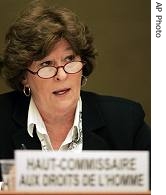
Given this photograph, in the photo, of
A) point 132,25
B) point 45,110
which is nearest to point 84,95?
point 45,110

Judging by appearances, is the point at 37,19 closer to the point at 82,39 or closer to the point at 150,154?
the point at 82,39

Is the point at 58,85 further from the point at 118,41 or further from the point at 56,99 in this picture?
the point at 118,41

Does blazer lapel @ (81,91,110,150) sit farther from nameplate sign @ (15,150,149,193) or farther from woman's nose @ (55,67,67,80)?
nameplate sign @ (15,150,149,193)

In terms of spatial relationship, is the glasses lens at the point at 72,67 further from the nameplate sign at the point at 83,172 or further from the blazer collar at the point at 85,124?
the nameplate sign at the point at 83,172

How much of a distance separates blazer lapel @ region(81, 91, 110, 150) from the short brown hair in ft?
0.22

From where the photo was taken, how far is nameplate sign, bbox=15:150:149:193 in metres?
0.71

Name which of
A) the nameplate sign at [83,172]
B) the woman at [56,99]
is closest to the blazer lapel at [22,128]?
the woman at [56,99]

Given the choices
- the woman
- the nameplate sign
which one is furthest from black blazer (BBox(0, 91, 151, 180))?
the nameplate sign

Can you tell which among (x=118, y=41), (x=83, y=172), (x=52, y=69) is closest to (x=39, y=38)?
(x=52, y=69)

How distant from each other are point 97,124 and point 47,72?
174mm

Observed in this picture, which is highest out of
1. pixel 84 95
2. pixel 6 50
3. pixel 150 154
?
pixel 6 50

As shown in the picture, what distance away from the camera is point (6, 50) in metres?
0.98
